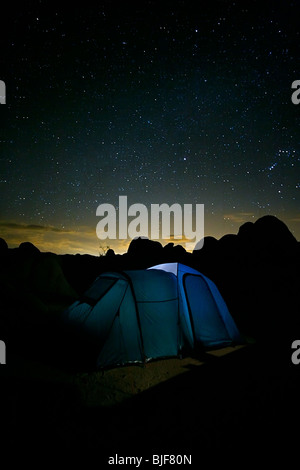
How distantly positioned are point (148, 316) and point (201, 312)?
1.56 metres

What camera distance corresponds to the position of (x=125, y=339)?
5.40m

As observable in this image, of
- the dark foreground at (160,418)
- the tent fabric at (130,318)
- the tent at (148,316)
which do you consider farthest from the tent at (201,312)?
the dark foreground at (160,418)

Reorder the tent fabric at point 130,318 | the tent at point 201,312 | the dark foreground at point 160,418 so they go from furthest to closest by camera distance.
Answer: the tent at point 201,312
the tent fabric at point 130,318
the dark foreground at point 160,418

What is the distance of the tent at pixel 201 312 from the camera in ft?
20.2

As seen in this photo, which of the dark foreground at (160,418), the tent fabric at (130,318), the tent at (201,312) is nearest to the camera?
the dark foreground at (160,418)

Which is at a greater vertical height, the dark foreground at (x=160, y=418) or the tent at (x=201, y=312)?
the tent at (x=201, y=312)

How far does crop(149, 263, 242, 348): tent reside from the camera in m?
6.17

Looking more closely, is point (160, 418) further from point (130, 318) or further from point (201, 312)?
point (201, 312)

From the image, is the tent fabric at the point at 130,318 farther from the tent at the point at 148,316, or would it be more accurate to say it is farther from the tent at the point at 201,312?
the tent at the point at 201,312

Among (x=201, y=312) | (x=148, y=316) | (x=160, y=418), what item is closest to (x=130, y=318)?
(x=148, y=316)

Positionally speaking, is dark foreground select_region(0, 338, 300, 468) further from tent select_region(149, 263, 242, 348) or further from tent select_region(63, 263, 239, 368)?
tent select_region(149, 263, 242, 348)

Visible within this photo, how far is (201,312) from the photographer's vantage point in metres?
6.41

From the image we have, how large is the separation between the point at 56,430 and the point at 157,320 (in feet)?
9.68
